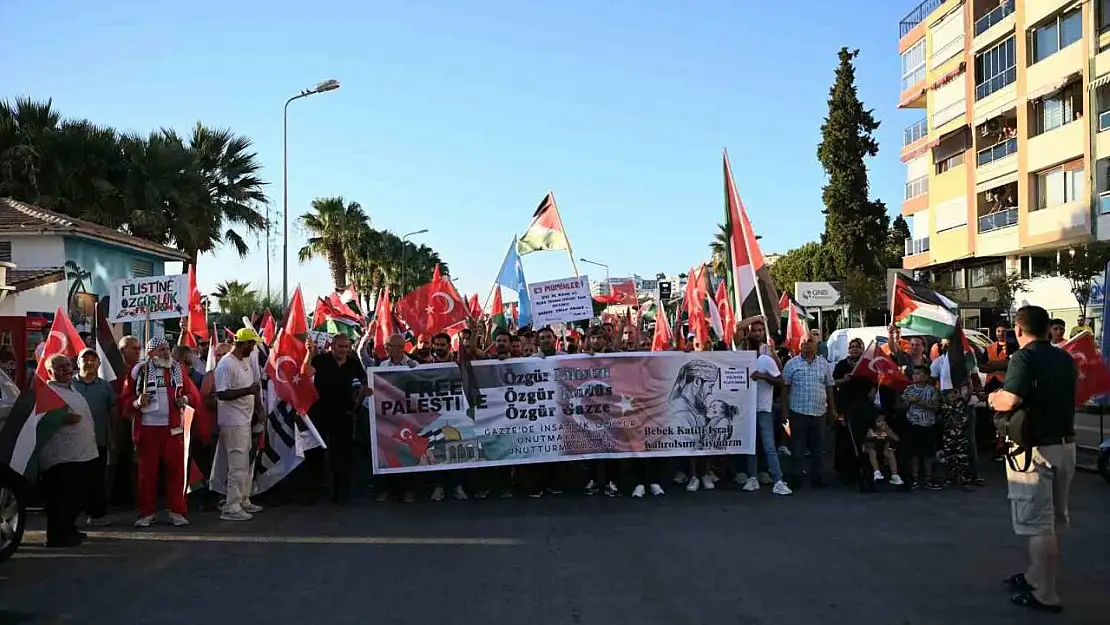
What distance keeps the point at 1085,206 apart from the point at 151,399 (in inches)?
1255

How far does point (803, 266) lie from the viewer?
56.6 m

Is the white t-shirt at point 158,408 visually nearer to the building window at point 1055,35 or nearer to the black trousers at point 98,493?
the black trousers at point 98,493

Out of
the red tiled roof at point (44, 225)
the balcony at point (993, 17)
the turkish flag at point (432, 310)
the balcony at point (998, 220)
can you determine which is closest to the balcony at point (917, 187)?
the balcony at point (998, 220)

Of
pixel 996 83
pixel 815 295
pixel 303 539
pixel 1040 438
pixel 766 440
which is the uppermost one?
pixel 996 83

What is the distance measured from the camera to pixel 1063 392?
6.33m

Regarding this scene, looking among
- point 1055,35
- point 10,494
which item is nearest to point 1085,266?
point 1055,35

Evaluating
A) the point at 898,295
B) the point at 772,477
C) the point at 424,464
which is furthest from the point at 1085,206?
the point at 424,464

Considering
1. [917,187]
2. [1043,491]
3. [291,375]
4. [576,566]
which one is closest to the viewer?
[1043,491]

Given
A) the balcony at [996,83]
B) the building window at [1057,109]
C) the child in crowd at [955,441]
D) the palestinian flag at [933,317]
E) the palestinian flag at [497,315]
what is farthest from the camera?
the balcony at [996,83]

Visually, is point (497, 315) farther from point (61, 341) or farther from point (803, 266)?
point (803, 266)

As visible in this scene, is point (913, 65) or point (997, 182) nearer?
point (997, 182)

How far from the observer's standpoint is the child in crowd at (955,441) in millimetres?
11125

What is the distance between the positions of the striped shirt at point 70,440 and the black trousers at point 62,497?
0.06 metres

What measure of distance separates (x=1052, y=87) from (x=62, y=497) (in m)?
34.5
